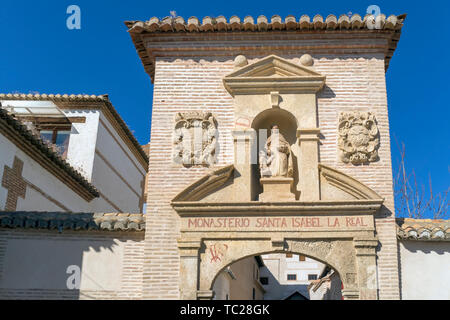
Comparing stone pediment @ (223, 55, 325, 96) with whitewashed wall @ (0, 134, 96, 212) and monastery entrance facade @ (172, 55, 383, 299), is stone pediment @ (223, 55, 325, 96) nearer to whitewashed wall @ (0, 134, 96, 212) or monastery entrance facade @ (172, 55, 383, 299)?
monastery entrance facade @ (172, 55, 383, 299)

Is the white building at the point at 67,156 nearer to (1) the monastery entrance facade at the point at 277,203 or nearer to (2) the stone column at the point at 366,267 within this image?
(1) the monastery entrance facade at the point at 277,203

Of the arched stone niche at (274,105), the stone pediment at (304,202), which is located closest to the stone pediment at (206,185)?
the stone pediment at (304,202)

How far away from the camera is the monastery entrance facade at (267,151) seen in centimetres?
874

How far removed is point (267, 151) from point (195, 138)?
1297 mm

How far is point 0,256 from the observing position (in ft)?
29.9

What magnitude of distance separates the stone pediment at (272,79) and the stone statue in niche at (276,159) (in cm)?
92

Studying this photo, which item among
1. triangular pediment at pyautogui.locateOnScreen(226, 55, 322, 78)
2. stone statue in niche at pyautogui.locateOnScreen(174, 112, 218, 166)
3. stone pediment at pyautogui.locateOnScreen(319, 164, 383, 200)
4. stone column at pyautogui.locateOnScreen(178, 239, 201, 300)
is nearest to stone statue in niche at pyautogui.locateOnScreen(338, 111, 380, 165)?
stone pediment at pyautogui.locateOnScreen(319, 164, 383, 200)

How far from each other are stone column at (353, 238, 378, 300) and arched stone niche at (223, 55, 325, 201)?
138 centimetres

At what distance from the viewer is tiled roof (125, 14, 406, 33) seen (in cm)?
973

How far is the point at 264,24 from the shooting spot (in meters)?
9.84

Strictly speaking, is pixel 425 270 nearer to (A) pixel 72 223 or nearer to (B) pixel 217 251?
(B) pixel 217 251

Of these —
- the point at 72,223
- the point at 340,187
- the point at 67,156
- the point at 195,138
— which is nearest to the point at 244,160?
the point at 195,138
